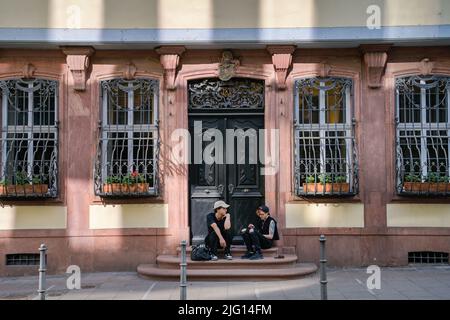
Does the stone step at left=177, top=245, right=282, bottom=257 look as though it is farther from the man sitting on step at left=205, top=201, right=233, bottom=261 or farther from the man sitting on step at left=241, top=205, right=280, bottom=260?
the man sitting on step at left=205, top=201, right=233, bottom=261

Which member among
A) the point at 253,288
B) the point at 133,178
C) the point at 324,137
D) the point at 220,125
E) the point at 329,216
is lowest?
the point at 253,288

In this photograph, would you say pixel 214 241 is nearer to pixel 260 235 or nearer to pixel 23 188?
pixel 260 235

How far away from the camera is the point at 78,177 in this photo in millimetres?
12992

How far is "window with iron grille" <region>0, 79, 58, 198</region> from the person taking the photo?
1296cm

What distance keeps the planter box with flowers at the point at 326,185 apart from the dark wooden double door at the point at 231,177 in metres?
1.00

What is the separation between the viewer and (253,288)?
10969mm

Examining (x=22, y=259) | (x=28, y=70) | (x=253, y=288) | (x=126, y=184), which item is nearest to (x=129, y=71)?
(x=28, y=70)

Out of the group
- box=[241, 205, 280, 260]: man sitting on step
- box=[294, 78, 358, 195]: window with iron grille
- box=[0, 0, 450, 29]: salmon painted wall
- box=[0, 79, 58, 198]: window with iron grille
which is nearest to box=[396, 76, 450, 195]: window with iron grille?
box=[294, 78, 358, 195]: window with iron grille

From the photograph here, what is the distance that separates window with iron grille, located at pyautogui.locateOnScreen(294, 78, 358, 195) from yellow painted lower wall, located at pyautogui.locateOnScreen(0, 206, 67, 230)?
15.5 ft

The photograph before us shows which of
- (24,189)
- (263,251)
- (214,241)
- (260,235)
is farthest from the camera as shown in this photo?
(24,189)

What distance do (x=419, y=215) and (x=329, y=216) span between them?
1.78 metres

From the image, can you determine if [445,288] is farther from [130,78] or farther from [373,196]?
[130,78]
